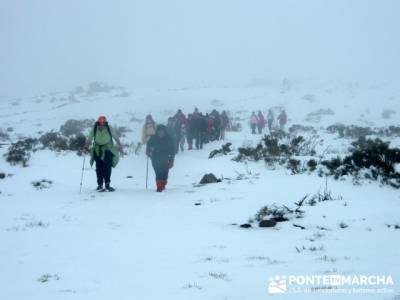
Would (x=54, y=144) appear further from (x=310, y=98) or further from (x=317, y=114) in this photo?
(x=310, y=98)

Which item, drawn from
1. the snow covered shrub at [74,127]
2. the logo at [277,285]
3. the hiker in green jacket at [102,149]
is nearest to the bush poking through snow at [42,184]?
the hiker in green jacket at [102,149]

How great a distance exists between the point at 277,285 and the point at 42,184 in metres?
8.75

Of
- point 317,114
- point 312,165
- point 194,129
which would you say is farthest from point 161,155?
point 317,114

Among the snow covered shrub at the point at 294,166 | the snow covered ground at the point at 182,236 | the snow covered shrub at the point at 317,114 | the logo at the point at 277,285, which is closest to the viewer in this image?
the logo at the point at 277,285

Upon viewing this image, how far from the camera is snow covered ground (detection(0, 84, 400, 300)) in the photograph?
15.1ft

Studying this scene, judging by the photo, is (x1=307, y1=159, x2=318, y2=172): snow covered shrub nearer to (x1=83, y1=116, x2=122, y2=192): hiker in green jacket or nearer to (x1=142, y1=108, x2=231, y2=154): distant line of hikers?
(x1=83, y1=116, x2=122, y2=192): hiker in green jacket

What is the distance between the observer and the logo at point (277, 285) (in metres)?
4.26

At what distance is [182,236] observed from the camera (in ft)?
21.9

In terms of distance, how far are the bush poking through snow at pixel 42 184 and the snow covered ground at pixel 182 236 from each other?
20 centimetres

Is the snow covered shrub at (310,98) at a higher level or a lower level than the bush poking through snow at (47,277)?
higher

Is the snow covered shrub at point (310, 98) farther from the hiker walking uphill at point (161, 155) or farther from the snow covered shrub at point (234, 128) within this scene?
the hiker walking uphill at point (161, 155)

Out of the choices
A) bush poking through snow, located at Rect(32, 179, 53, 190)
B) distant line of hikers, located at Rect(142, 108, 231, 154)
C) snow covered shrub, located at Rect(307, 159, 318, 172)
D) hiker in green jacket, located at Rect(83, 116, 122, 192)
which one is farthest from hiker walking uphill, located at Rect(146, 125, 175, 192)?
distant line of hikers, located at Rect(142, 108, 231, 154)

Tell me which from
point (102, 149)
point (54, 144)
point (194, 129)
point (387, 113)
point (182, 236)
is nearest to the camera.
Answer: point (182, 236)

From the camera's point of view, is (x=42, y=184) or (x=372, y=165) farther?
(x=42, y=184)
